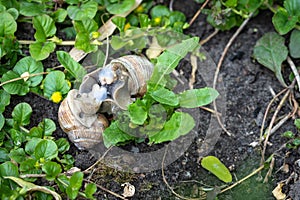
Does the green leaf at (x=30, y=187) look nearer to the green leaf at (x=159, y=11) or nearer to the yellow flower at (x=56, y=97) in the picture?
the yellow flower at (x=56, y=97)

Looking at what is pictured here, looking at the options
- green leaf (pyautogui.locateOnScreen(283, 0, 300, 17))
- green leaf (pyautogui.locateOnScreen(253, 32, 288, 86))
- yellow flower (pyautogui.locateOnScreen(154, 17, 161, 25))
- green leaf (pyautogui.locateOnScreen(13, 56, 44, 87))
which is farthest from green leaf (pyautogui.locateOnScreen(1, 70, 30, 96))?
green leaf (pyautogui.locateOnScreen(283, 0, 300, 17))

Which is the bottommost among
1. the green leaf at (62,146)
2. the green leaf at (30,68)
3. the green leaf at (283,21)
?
the green leaf at (62,146)

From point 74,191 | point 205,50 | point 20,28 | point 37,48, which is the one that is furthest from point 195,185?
point 20,28

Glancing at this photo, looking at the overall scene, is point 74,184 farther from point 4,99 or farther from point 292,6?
point 292,6

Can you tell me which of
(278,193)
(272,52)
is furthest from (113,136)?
(272,52)

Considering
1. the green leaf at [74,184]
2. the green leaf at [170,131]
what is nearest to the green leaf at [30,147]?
the green leaf at [74,184]

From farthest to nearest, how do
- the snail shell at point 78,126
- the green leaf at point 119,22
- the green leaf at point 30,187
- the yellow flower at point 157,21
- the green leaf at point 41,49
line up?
the yellow flower at point 157,21 → the green leaf at point 119,22 → the green leaf at point 41,49 → the snail shell at point 78,126 → the green leaf at point 30,187
